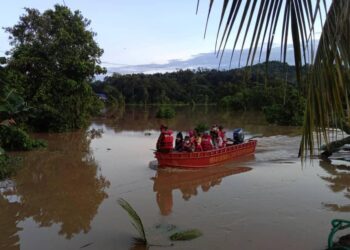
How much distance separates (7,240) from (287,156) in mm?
12465

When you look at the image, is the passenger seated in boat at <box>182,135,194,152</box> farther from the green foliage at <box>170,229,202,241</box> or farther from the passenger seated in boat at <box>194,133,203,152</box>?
the green foliage at <box>170,229,202,241</box>

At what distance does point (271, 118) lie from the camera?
34.4m

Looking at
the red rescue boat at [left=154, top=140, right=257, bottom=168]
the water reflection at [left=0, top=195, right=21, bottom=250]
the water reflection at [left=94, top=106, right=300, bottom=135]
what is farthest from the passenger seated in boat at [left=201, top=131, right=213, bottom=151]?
the water reflection at [left=94, top=106, right=300, bottom=135]

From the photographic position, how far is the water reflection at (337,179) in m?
10.5

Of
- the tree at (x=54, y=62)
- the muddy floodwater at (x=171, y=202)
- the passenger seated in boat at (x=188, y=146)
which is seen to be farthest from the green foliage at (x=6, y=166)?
the tree at (x=54, y=62)

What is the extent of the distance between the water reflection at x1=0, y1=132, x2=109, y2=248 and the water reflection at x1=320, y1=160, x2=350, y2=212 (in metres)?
5.82

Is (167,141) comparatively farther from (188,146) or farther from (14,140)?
(14,140)

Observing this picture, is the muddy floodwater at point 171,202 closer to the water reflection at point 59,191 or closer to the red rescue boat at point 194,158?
the water reflection at point 59,191

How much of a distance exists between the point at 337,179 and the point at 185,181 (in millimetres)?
4734

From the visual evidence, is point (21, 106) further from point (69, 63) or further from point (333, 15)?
point (333, 15)

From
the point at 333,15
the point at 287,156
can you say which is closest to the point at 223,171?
the point at 287,156

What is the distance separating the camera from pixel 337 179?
1364cm

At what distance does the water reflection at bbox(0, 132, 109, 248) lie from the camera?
9930 millimetres

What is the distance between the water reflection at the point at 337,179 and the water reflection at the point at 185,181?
2.86 meters
